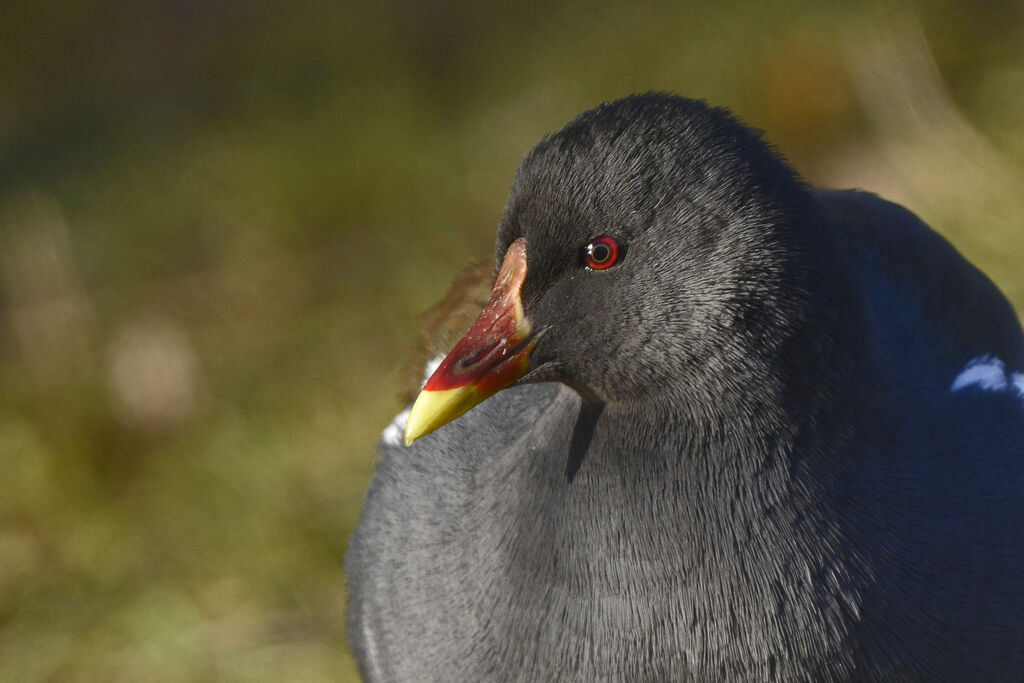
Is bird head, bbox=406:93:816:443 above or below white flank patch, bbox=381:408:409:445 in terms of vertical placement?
below

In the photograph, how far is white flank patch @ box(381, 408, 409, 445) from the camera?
262 cm

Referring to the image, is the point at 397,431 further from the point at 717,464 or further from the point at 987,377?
the point at 987,377

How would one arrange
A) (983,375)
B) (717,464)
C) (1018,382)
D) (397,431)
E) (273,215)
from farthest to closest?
(273,215), (397,431), (1018,382), (983,375), (717,464)

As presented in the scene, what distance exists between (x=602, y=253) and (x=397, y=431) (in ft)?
3.13

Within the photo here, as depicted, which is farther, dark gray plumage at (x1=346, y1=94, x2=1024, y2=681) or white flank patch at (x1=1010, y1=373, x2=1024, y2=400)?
white flank patch at (x1=1010, y1=373, x2=1024, y2=400)

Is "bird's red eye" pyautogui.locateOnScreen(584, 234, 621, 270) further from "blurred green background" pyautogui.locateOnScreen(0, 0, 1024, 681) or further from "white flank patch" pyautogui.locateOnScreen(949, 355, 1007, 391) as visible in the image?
"blurred green background" pyautogui.locateOnScreen(0, 0, 1024, 681)

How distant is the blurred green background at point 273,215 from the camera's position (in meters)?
3.75

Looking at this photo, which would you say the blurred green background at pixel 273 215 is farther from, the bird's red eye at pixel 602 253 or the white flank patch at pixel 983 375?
the bird's red eye at pixel 602 253

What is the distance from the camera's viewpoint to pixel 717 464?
1.82 m

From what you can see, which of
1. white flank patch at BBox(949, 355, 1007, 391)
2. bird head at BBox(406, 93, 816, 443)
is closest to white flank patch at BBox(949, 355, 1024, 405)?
white flank patch at BBox(949, 355, 1007, 391)

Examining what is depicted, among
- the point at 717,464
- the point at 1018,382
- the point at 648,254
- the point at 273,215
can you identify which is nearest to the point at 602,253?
the point at 648,254

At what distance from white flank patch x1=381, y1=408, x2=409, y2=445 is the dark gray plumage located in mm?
629

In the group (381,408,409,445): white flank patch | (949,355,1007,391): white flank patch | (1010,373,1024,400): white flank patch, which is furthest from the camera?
(381,408,409,445): white flank patch

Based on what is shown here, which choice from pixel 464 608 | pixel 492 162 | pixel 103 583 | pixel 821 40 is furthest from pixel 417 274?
pixel 464 608
